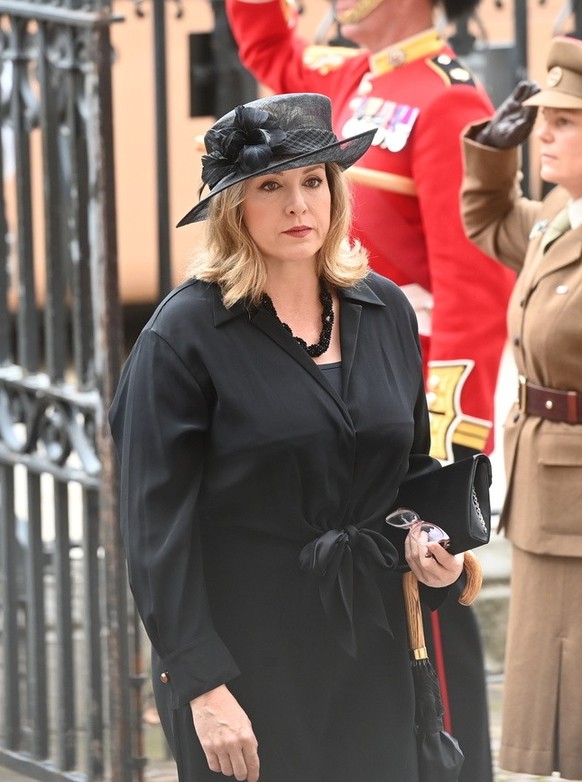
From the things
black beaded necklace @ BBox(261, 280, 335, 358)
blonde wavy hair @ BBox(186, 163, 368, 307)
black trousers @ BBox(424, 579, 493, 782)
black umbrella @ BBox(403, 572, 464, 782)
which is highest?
blonde wavy hair @ BBox(186, 163, 368, 307)

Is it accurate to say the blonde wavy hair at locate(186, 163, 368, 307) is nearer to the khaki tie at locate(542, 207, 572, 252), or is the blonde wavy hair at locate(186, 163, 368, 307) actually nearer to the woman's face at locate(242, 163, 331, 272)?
the woman's face at locate(242, 163, 331, 272)

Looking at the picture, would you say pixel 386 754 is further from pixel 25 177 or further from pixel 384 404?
pixel 25 177

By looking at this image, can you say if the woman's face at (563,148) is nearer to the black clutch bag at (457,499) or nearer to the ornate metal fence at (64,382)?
the ornate metal fence at (64,382)

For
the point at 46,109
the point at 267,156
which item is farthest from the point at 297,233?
the point at 46,109

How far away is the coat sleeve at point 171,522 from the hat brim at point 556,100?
153 cm

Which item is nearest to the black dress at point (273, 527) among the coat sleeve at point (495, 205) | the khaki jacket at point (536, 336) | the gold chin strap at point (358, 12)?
the khaki jacket at point (536, 336)

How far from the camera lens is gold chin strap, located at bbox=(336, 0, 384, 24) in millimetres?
4207

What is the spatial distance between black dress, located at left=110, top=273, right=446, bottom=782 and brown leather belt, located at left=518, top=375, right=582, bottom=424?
1065 millimetres

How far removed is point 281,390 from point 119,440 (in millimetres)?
325

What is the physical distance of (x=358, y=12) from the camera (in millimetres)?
4242

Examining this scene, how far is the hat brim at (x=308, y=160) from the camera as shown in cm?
283

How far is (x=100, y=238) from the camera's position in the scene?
13.4 ft

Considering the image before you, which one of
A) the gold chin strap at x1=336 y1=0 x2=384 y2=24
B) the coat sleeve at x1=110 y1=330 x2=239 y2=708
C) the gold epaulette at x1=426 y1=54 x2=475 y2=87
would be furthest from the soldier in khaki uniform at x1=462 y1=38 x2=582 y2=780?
the coat sleeve at x1=110 y1=330 x2=239 y2=708

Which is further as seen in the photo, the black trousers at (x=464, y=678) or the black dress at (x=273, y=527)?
the black trousers at (x=464, y=678)
